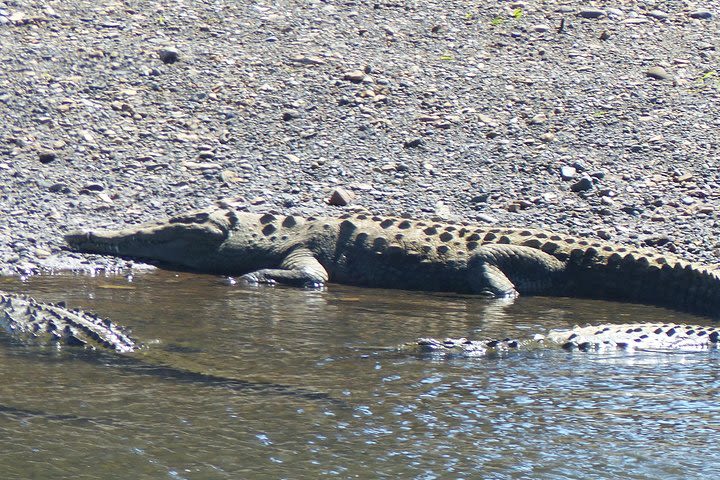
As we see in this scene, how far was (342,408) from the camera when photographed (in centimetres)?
604

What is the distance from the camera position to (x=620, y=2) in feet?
54.6

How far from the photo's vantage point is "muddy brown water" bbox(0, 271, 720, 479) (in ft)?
17.0

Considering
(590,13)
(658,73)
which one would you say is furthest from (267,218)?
(590,13)

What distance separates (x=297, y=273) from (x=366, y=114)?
138 inches

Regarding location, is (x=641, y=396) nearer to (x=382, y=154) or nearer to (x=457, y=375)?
(x=457, y=375)

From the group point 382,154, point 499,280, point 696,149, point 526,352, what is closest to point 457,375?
point 526,352

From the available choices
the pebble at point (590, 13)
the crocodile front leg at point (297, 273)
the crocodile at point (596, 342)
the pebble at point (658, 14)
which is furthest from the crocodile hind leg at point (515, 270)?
the pebble at point (658, 14)

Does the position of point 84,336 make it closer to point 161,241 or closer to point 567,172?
point 161,241

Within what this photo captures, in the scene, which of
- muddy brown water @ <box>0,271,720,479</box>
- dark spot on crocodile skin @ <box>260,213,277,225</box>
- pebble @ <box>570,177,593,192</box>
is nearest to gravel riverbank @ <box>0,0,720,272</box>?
pebble @ <box>570,177,593,192</box>

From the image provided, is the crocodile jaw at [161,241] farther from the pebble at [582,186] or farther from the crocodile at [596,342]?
the crocodile at [596,342]

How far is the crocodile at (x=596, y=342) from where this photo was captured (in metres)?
7.39

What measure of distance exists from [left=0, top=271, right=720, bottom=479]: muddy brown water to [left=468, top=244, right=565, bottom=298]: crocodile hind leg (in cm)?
163

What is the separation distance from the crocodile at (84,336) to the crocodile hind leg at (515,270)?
371cm

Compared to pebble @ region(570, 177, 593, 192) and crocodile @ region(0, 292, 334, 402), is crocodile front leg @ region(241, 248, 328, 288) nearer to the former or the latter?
pebble @ region(570, 177, 593, 192)
